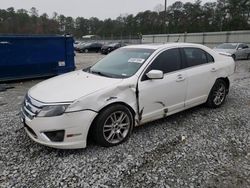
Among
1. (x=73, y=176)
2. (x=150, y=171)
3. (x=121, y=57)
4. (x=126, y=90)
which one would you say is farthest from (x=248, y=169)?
(x=121, y=57)

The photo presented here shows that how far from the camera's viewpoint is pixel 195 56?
4.59m

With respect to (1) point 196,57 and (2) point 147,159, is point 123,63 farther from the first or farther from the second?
(2) point 147,159

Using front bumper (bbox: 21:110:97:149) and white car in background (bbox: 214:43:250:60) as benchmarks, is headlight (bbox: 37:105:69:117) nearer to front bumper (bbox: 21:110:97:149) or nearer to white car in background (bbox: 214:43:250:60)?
front bumper (bbox: 21:110:97:149)

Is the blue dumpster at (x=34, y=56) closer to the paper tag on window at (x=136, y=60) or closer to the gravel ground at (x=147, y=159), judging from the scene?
the gravel ground at (x=147, y=159)

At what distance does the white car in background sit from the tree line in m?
26.7

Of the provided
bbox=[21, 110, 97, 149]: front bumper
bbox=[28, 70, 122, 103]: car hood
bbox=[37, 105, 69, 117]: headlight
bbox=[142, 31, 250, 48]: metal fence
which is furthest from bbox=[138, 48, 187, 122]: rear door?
bbox=[142, 31, 250, 48]: metal fence

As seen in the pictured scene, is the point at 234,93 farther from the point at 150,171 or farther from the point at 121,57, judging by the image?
the point at 150,171

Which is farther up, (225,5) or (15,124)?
(225,5)

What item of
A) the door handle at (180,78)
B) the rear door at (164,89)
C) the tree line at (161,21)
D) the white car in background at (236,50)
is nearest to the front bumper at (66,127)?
the rear door at (164,89)

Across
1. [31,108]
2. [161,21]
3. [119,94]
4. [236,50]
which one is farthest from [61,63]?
[161,21]

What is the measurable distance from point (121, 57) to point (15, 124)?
2274 millimetres

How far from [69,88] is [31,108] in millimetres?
571

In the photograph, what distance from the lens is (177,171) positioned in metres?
2.87

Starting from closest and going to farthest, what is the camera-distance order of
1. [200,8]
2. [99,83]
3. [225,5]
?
[99,83]
[225,5]
[200,8]
